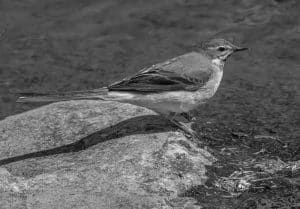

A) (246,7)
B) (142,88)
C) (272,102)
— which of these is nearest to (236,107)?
(272,102)

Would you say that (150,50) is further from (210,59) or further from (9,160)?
(9,160)

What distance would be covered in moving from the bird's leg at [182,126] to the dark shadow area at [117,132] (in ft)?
0.22

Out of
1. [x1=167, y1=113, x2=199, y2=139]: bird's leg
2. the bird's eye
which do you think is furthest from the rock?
the bird's eye

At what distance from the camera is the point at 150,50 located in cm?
1350

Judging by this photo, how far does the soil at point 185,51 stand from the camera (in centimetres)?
990

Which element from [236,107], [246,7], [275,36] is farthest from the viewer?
[246,7]

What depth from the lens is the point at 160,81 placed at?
9617 mm

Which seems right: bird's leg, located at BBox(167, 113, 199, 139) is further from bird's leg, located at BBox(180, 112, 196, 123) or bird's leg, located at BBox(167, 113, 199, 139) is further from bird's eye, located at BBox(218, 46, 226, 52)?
bird's eye, located at BBox(218, 46, 226, 52)

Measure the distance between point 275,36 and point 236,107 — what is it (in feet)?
9.64

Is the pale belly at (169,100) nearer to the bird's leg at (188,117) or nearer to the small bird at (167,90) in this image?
the small bird at (167,90)

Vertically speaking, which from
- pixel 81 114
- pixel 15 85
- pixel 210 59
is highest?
pixel 210 59

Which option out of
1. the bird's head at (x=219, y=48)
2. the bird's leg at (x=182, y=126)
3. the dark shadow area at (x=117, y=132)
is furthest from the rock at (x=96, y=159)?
the bird's head at (x=219, y=48)

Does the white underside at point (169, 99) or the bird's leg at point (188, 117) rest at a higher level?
the white underside at point (169, 99)

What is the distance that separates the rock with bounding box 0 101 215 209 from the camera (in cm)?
748
